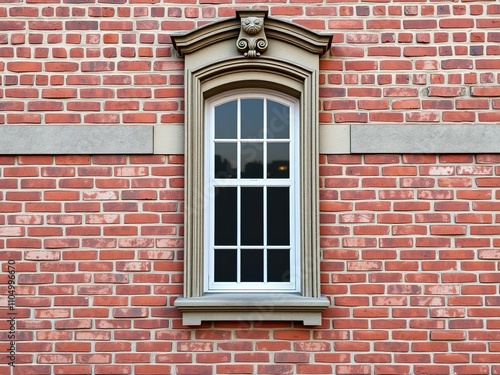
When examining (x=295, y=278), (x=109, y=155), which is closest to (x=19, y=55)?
(x=109, y=155)

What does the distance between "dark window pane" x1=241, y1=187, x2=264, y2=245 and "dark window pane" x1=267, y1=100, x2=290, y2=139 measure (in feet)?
1.66

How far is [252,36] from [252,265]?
A: 194 centimetres

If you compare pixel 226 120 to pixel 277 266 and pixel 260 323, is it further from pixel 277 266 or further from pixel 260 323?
pixel 260 323

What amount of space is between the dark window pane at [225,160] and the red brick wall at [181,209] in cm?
36

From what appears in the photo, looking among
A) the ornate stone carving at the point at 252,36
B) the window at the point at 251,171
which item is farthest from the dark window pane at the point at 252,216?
the ornate stone carving at the point at 252,36

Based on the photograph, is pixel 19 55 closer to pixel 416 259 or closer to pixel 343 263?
pixel 343 263

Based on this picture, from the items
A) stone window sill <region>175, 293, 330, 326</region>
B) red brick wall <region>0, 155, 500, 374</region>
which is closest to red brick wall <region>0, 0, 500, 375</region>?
red brick wall <region>0, 155, 500, 374</region>

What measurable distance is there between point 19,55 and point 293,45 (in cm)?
233

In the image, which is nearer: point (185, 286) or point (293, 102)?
point (185, 286)

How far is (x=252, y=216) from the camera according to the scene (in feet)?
16.8

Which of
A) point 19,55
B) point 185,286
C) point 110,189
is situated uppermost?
point 19,55

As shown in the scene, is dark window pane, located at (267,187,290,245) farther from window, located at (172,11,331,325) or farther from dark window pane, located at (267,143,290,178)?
dark window pane, located at (267,143,290,178)

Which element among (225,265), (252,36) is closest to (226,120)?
(252,36)

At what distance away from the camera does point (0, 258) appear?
4926 millimetres
